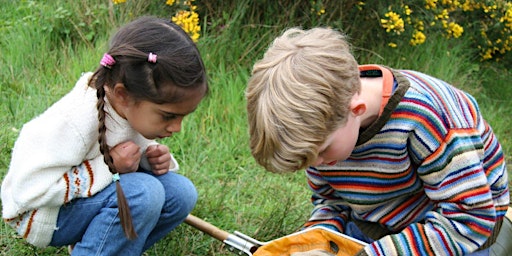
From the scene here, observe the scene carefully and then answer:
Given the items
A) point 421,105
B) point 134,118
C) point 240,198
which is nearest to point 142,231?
point 134,118

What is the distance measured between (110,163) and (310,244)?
2.28 feet

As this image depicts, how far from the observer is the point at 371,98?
1932 millimetres

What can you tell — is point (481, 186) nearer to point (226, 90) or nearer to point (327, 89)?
point (327, 89)

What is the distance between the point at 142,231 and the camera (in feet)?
7.54

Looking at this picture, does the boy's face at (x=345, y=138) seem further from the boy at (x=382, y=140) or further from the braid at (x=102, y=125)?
the braid at (x=102, y=125)

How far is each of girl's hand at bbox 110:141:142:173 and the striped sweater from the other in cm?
61

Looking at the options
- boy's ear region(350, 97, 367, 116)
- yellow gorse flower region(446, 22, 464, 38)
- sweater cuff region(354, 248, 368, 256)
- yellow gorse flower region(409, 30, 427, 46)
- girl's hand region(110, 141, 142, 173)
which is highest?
boy's ear region(350, 97, 367, 116)

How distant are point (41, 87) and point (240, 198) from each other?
1.36 metres

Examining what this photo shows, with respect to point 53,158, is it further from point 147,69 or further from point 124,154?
point 147,69

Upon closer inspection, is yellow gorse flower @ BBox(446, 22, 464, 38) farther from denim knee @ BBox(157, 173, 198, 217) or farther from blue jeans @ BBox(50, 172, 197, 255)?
blue jeans @ BBox(50, 172, 197, 255)

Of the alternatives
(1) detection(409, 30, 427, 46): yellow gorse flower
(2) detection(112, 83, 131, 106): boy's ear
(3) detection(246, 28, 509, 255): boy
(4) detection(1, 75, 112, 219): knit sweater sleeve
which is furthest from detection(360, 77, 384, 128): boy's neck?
(1) detection(409, 30, 427, 46): yellow gorse flower

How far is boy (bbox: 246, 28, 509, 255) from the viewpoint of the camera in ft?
5.73

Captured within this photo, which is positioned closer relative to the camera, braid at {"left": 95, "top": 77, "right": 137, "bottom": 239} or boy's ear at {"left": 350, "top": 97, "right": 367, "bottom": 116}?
boy's ear at {"left": 350, "top": 97, "right": 367, "bottom": 116}

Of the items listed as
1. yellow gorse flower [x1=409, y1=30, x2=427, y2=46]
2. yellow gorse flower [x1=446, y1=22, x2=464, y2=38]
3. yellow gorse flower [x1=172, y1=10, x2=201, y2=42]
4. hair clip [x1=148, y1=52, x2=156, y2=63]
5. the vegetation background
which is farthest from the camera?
yellow gorse flower [x1=446, y1=22, x2=464, y2=38]
